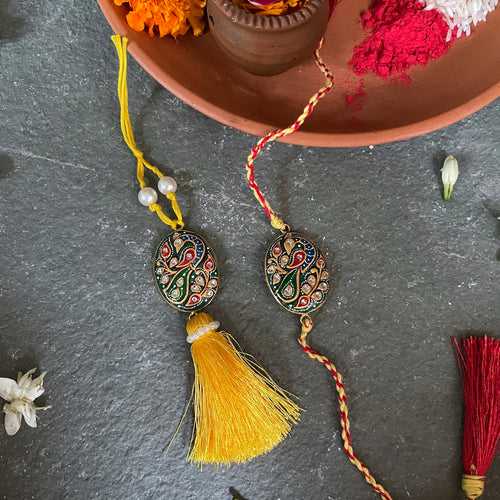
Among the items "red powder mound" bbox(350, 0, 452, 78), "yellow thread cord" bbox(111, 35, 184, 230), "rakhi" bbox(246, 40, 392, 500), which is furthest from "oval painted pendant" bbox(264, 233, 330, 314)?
"red powder mound" bbox(350, 0, 452, 78)

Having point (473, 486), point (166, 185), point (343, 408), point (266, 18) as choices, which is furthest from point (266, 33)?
point (473, 486)

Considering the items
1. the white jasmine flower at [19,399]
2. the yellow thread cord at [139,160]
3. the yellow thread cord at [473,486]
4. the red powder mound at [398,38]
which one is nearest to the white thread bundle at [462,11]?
the red powder mound at [398,38]

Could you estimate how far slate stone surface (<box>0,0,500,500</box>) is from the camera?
2.44ft

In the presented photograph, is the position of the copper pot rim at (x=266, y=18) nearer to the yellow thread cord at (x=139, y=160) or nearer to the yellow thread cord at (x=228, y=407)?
the yellow thread cord at (x=139, y=160)

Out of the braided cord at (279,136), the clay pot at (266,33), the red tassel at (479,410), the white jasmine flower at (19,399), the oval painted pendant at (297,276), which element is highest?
the clay pot at (266,33)

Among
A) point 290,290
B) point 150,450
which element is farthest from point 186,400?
point 290,290

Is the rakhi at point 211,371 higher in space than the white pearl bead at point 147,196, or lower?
lower

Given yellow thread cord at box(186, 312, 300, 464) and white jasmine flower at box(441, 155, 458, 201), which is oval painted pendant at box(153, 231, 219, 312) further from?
white jasmine flower at box(441, 155, 458, 201)

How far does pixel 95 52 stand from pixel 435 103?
443mm

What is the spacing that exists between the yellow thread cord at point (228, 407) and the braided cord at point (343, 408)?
67mm

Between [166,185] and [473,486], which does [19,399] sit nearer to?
[166,185]

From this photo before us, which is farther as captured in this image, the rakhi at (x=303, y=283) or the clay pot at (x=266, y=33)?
the rakhi at (x=303, y=283)

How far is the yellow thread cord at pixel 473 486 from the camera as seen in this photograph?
721mm

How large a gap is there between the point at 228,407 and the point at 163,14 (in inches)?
18.2
